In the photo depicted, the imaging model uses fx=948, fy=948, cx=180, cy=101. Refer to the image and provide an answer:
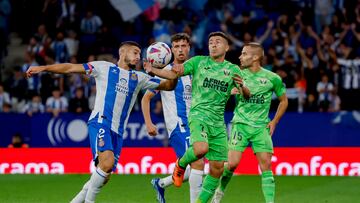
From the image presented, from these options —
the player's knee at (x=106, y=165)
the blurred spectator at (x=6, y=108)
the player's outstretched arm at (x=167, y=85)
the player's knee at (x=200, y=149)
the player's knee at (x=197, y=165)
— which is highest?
the player's outstretched arm at (x=167, y=85)

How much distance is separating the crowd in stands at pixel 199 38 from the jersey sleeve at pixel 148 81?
29.1 feet

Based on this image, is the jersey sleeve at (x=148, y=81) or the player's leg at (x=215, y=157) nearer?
the player's leg at (x=215, y=157)

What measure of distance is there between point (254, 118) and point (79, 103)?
9.25m

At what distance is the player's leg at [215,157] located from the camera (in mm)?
10750

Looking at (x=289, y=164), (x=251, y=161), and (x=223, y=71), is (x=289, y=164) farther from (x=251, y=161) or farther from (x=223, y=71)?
(x=223, y=71)

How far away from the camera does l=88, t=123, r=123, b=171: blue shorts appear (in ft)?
34.7

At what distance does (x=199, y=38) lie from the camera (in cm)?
2255

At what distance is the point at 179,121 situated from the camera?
11953 millimetres

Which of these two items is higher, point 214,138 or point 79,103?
point 214,138

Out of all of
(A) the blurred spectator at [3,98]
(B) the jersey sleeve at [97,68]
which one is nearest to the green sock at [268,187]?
(B) the jersey sleeve at [97,68]

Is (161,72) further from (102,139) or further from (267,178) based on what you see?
(267,178)

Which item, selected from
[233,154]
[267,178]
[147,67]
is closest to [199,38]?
[233,154]

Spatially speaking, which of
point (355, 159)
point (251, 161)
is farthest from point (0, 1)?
point (355, 159)

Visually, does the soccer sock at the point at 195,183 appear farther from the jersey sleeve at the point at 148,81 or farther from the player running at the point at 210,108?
the jersey sleeve at the point at 148,81
